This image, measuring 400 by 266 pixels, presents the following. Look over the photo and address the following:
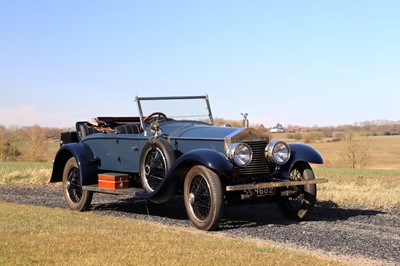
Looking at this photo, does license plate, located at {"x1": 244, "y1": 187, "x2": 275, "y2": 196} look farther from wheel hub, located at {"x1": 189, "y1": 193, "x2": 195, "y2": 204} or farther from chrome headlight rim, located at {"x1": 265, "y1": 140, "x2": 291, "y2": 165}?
wheel hub, located at {"x1": 189, "y1": 193, "x2": 195, "y2": 204}

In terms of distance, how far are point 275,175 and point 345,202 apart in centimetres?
294

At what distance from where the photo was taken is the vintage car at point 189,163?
26.1ft

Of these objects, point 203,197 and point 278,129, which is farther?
point 278,129

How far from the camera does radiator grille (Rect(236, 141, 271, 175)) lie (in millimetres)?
8266

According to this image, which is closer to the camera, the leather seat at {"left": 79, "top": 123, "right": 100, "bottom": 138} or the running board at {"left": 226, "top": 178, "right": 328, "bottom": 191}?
the running board at {"left": 226, "top": 178, "right": 328, "bottom": 191}

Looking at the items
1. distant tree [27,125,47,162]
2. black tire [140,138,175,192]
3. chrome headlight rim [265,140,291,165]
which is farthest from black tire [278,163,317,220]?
distant tree [27,125,47,162]

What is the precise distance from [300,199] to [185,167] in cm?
196

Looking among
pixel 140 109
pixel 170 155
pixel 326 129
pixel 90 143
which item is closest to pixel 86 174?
pixel 90 143

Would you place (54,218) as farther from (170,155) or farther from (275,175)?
(275,175)

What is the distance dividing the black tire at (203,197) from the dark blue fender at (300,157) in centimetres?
135

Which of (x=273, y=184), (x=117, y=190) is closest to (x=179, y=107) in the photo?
(x=117, y=190)

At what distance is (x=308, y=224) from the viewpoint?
8.38m

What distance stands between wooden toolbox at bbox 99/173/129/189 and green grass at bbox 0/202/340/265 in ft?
4.33

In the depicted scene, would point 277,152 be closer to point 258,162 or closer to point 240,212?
point 258,162
